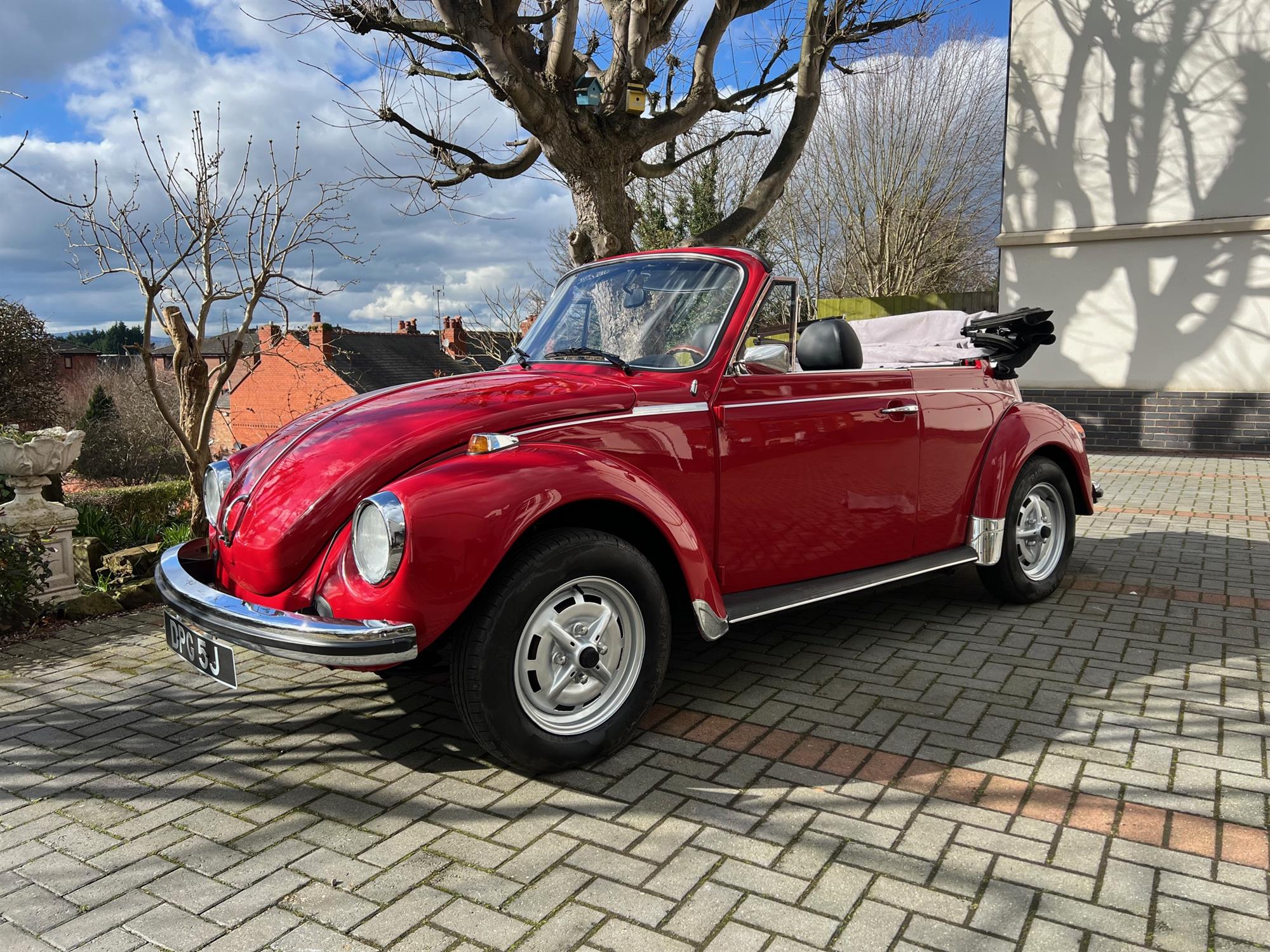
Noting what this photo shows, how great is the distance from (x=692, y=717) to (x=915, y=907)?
1461mm

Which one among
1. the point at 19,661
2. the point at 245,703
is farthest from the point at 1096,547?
the point at 19,661

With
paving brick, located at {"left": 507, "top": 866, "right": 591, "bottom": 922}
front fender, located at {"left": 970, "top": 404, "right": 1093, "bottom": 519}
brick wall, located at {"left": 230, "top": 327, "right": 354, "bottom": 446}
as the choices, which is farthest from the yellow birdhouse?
brick wall, located at {"left": 230, "top": 327, "right": 354, "bottom": 446}

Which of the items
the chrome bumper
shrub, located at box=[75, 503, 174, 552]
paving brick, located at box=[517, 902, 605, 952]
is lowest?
paving brick, located at box=[517, 902, 605, 952]

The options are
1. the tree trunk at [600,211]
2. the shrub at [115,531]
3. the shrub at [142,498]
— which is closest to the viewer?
the shrub at [115,531]

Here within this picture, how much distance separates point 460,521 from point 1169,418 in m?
13.6

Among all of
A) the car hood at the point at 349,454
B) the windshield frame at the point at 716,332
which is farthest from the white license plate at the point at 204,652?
the windshield frame at the point at 716,332

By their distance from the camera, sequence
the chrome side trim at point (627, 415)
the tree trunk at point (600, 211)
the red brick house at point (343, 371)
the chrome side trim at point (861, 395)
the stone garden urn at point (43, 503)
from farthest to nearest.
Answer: the red brick house at point (343, 371)
the tree trunk at point (600, 211)
the stone garden urn at point (43, 503)
the chrome side trim at point (861, 395)
the chrome side trim at point (627, 415)

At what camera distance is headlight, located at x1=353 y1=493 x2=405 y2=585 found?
294 cm

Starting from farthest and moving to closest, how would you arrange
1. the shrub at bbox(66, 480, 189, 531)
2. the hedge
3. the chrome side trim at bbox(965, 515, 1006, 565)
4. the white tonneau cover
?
the hedge < the shrub at bbox(66, 480, 189, 531) < the white tonneau cover < the chrome side trim at bbox(965, 515, 1006, 565)

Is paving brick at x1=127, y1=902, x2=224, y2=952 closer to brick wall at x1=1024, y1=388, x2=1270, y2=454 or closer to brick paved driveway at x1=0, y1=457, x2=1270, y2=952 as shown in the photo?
brick paved driveway at x1=0, y1=457, x2=1270, y2=952

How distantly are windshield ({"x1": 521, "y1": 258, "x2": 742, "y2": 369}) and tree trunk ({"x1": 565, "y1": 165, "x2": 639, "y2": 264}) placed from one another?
5.24m

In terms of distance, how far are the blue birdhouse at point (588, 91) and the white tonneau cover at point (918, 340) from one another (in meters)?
4.34

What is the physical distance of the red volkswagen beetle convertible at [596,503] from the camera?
3.04 m

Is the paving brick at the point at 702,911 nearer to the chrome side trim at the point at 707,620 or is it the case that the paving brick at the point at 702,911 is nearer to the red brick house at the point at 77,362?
the chrome side trim at the point at 707,620
